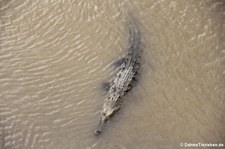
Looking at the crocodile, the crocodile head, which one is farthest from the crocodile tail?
the crocodile head

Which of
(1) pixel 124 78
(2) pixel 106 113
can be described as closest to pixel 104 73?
(1) pixel 124 78

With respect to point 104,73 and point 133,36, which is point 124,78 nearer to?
point 104,73

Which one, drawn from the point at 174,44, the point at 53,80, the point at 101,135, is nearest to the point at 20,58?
the point at 53,80

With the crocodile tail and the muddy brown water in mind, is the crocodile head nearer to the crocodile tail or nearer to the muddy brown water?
the muddy brown water

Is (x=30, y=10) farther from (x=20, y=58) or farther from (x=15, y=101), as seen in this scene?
(x=15, y=101)

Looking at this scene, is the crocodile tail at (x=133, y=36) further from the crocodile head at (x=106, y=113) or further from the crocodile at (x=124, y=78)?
the crocodile head at (x=106, y=113)

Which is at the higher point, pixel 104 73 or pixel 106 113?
pixel 104 73
